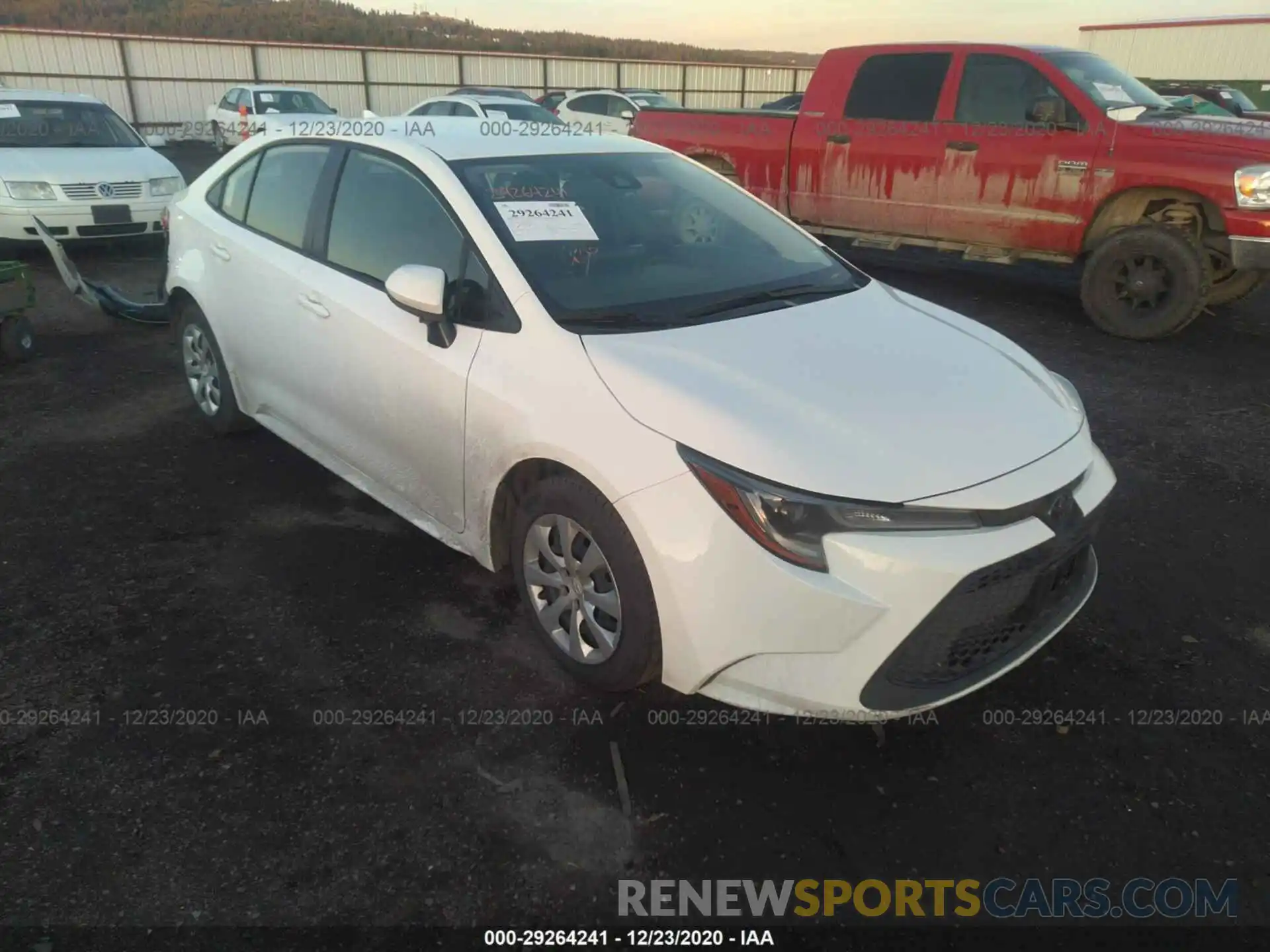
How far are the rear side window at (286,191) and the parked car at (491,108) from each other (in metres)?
12.3

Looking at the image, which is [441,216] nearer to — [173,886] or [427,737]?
[427,737]

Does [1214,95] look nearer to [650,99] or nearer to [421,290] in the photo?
[650,99]

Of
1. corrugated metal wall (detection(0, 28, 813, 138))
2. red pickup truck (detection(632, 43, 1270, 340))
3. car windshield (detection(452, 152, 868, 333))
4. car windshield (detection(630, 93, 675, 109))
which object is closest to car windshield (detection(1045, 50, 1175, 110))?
red pickup truck (detection(632, 43, 1270, 340))

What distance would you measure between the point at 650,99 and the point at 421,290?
1838 cm

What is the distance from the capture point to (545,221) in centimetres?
315

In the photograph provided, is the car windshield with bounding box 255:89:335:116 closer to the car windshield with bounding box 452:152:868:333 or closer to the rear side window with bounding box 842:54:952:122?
the rear side window with bounding box 842:54:952:122

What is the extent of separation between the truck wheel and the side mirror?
228 inches

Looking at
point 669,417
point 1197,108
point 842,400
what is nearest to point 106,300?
point 669,417

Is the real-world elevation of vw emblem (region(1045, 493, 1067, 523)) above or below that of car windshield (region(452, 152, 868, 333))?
below

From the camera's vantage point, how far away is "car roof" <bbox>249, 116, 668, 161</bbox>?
3.40m

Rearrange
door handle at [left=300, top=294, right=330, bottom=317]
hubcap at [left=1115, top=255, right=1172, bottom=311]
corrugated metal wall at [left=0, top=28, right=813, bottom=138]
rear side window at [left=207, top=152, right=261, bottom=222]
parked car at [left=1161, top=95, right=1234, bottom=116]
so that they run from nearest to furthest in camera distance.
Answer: door handle at [left=300, top=294, right=330, bottom=317]
rear side window at [left=207, top=152, right=261, bottom=222]
hubcap at [left=1115, top=255, right=1172, bottom=311]
parked car at [left=1161, top=95, right=1234, bottom=116]
corrugated metal wall at [left=0, top=28, right=813, bottom=138]

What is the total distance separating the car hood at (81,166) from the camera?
319 inches

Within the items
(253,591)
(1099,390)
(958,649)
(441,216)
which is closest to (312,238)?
(441,216)

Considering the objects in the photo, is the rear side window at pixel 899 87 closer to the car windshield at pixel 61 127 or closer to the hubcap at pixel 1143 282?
the hubcap at pixel 1143 282
